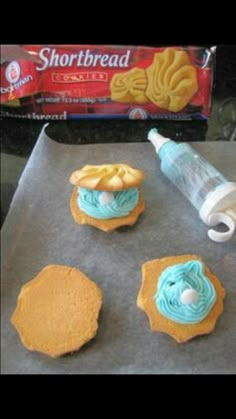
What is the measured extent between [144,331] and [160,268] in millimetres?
120

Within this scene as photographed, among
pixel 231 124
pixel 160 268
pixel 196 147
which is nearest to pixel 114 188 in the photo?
pixel 160 268

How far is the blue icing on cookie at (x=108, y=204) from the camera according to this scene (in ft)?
3.49

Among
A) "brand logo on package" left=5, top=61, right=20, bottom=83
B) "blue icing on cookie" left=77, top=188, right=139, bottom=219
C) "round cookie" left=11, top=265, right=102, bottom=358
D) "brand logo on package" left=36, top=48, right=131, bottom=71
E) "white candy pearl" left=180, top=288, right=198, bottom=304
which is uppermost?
"brand logo on package" left=36, top=48, right=131, bottom=71

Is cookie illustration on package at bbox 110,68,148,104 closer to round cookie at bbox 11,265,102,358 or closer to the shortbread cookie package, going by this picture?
the shortbread cookie package

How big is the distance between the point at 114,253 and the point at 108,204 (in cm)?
10

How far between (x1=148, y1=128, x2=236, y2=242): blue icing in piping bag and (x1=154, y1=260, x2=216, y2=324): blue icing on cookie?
111 mm

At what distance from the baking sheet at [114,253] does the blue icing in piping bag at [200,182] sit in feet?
0.11

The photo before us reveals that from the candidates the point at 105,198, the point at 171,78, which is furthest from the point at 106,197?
the point at 171,78

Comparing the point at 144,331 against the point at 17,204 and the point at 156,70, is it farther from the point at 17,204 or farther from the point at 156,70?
the point at 156,70

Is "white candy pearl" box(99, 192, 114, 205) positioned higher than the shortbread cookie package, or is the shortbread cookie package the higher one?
the shortbread cookie package

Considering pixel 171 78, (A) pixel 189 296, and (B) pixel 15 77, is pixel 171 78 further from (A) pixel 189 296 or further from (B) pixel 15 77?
(A) pixel 189 296

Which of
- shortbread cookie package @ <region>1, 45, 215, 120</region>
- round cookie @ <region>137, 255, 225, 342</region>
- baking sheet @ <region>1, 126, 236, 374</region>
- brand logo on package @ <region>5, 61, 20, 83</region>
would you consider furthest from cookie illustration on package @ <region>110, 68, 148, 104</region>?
round cookie @ <region>137, 255, 225, 342</region>

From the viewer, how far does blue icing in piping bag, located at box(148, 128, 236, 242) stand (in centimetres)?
104

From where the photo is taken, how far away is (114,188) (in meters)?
1.03
